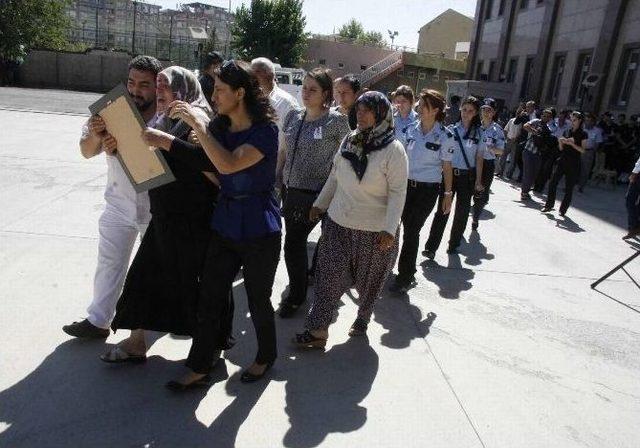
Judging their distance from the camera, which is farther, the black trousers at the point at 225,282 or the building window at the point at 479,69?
the building window at the point at 479,69

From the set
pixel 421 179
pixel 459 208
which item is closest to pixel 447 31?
pixel 459 208

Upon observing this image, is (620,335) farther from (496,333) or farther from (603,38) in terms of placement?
(603,38)

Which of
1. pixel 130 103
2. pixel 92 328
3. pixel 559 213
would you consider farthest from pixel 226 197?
pixel 559 213

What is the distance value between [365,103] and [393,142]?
0.30 metres

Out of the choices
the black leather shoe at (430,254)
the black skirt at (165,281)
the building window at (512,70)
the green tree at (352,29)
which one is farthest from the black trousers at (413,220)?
the green tree at (352,29)

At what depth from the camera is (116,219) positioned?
3025 mm

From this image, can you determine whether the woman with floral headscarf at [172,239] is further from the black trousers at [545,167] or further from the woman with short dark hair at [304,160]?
the black trousers at [545,167]

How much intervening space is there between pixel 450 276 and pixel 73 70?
36.0m

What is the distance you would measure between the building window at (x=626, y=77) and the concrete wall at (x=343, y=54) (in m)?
34.6

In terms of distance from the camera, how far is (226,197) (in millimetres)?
2613

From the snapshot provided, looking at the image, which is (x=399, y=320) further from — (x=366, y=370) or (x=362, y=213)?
(x=362, y=213)

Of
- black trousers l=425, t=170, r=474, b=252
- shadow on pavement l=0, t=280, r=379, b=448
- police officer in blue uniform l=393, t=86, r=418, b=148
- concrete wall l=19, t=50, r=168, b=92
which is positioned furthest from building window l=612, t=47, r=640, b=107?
concrete wall l=19, t=50, r=168, b=92

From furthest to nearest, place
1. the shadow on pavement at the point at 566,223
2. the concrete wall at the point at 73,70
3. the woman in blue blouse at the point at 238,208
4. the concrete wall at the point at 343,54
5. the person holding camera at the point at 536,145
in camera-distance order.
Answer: the concrete wall at the point at 343,54 → the concrete wall at the point at 73,70 → the person holding camera at the point at 536,145 → the shadow on pavement at the point at 566,223 → the woman in blue blouse at the point at 238,208

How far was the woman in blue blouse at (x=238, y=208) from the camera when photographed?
2.41 m
